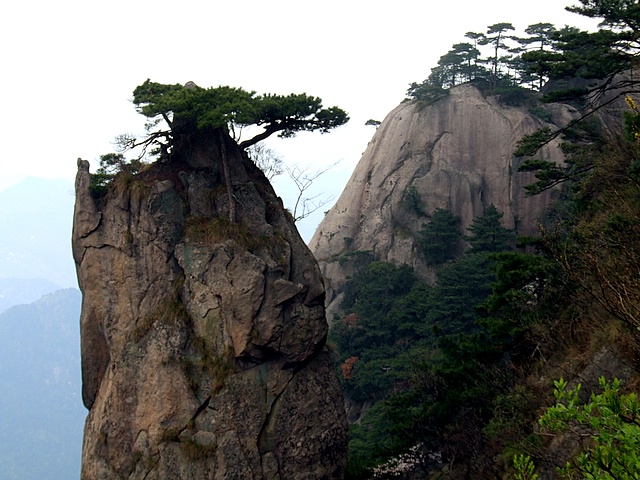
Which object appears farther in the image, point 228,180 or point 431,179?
point 431,179

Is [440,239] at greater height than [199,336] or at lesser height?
greater

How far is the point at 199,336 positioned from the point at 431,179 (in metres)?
26.7

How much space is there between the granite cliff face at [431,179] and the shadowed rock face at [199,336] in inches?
871

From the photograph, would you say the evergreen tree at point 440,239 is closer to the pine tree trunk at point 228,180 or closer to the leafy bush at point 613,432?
the pine tree trunk at point 228,180

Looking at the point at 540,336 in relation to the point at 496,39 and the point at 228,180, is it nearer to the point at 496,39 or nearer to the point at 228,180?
the point at 228,180

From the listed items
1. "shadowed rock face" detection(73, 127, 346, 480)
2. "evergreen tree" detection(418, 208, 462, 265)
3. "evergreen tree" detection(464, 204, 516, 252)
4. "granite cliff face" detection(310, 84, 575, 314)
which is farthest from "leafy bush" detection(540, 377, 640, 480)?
"granite cliff face" detection(310, 84, 575, 314)

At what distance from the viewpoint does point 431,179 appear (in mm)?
39094

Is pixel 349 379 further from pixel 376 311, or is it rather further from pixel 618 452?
pixel 618 452

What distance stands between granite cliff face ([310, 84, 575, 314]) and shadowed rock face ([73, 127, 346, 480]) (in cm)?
2213

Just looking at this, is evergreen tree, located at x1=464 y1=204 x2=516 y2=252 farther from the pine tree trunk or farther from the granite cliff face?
the pine tree trunk

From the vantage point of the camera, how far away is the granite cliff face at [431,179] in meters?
38.2

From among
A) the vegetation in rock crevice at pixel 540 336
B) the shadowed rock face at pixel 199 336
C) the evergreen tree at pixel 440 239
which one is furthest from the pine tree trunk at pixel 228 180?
the evergreen tree at pixel 440 239

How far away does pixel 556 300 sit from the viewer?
13.8 m

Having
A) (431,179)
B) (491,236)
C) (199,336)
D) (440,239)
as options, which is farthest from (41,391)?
(199,336)
